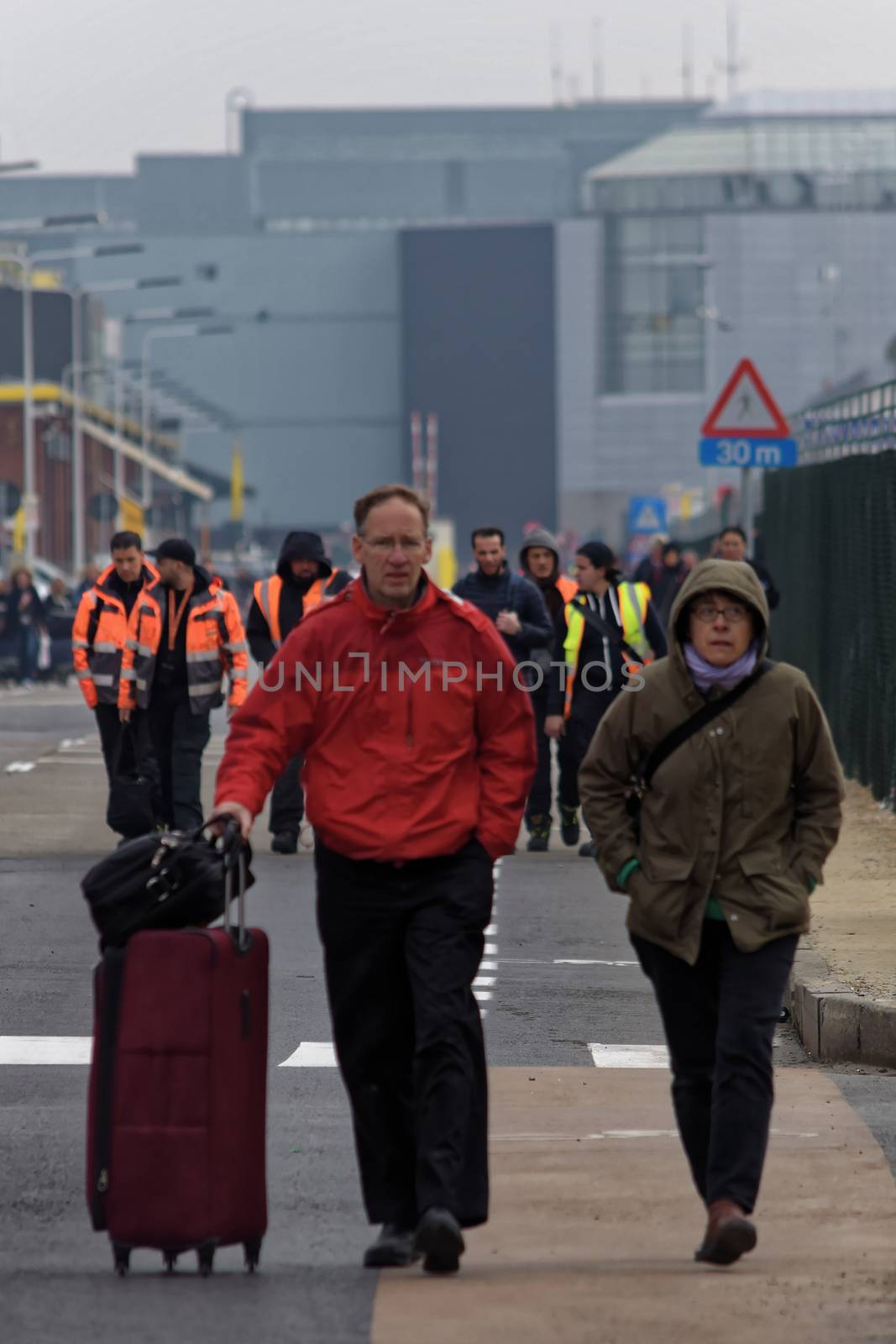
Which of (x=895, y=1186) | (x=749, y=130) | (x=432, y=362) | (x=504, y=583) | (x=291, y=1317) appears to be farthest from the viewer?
(x=432, y=362)

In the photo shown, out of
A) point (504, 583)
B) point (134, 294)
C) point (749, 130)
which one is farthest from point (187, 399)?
point (504, 583)

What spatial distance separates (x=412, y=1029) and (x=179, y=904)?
2.24 ft

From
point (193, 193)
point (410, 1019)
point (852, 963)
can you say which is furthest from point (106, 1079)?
point (193, 193)

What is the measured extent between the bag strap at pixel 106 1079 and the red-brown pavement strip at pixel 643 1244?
Result: 0.63 metres

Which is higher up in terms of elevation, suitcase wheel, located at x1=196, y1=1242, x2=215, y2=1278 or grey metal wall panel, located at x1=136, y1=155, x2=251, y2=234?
grey metal wall panel, located at x1=136, y1=155, x2=251, y2=234

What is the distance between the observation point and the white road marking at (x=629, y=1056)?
28.9 ft

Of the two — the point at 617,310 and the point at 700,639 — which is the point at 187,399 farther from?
the point at 700,639

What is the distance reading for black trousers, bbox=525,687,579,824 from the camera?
15.4 m

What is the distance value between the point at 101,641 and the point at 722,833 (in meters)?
8.60

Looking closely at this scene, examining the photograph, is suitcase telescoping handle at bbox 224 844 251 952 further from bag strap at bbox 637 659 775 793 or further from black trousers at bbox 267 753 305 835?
black trousers at bbox 267 753 305 835

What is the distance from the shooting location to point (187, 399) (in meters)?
117

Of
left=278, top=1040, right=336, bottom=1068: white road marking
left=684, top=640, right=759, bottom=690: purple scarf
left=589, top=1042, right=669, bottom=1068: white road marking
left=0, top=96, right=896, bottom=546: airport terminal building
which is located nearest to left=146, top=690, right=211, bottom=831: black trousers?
left=278, top=1040, right=336, bottom=1068: white road marking

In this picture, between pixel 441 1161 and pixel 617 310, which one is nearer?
pixel 441 1161

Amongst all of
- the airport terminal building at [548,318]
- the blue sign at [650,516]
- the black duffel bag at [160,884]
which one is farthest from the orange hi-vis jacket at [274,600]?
the airport terminal building at [548,318]
